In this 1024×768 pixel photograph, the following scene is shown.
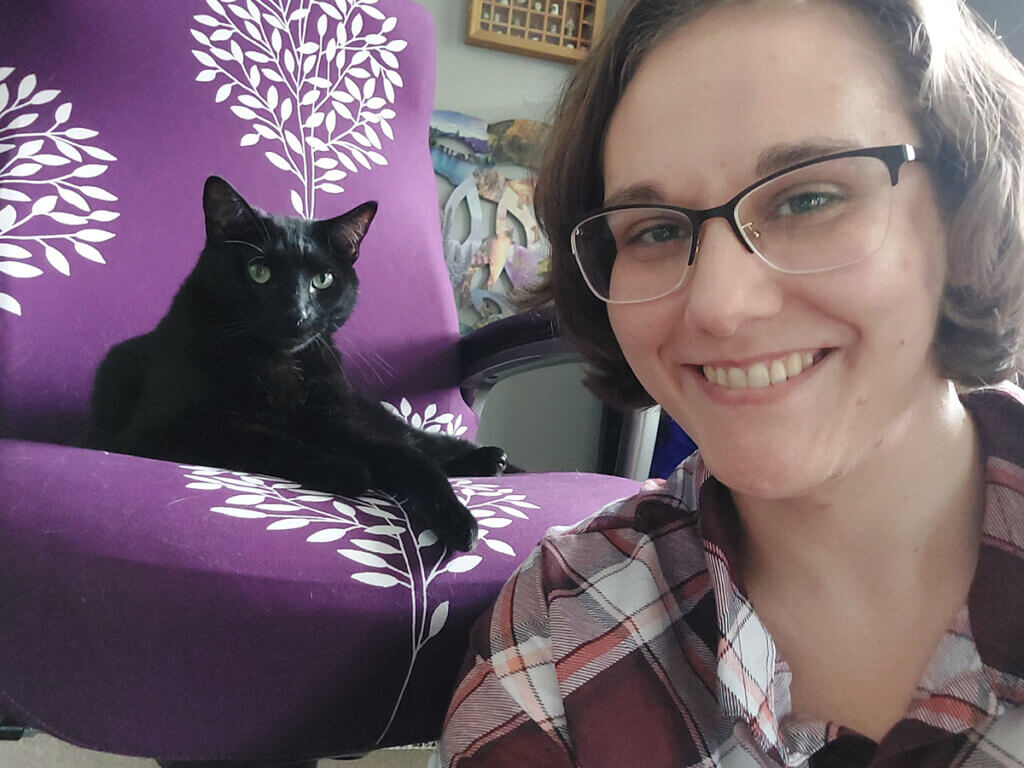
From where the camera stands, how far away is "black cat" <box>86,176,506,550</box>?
75 centimetres

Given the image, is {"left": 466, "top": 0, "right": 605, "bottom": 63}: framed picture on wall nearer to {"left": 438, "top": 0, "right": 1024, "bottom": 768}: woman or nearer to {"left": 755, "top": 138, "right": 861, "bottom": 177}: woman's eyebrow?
{"left": 438, "top": 0, "right": 1024, "bottom": 768}: woman

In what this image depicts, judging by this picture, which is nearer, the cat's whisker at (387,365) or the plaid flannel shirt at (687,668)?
the plaid flannel shirt at (687,668)

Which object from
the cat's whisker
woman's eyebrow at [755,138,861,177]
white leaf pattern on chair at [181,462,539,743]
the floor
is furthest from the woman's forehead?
the floor

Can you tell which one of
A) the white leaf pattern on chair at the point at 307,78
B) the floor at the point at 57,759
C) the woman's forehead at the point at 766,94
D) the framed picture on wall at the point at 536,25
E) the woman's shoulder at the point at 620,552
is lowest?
the floor at the point at 57,759

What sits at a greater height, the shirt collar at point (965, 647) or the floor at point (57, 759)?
the shirt collar at point (965, 647)

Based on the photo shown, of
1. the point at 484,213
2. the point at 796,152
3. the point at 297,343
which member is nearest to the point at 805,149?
the point at 796,152

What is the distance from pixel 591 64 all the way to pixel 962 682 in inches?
19.7

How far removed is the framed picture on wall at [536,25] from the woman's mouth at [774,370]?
1.51 metres

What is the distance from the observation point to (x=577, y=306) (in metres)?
0.68

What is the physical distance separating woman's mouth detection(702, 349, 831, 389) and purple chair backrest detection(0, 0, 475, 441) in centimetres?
73

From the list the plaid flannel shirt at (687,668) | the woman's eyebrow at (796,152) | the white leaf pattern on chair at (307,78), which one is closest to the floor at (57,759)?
the plaid flannel shirt at (687,668)

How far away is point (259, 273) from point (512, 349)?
0.35 metres

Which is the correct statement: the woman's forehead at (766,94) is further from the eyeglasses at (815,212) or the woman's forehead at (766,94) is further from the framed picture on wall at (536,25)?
the framed picture on wall at (536,25)

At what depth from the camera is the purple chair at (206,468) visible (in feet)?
1.63
